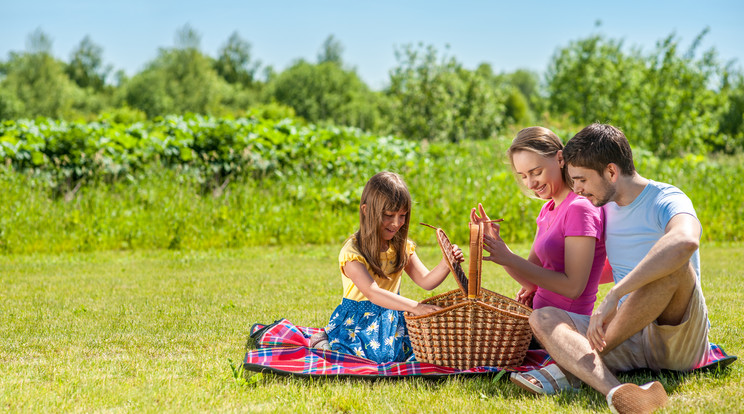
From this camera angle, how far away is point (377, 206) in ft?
13.0

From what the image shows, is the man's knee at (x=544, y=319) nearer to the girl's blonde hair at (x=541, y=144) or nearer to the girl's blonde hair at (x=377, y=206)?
the girl's blonde hair at (x=541, y=144)

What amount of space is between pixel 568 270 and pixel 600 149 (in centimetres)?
73

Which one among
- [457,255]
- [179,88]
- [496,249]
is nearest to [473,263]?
[496,249]

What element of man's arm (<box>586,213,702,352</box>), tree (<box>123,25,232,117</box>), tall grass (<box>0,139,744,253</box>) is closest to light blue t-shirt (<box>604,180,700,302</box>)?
man's arm (<box>586,213,702,352</box>)

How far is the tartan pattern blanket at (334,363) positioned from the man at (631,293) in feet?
1.22

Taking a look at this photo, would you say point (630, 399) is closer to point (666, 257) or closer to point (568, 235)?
point (666, 257)

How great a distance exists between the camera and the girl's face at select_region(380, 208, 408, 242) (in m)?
3.99

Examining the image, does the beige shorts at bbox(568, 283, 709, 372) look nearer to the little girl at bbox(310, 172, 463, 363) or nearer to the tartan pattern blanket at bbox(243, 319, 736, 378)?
the tartan pattern blanket at bbox(243, 319, 736, 378)

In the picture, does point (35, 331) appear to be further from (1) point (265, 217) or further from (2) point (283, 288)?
(1) point (265, 217)

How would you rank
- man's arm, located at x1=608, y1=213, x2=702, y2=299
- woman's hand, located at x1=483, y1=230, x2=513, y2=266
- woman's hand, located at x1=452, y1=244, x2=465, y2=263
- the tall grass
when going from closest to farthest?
1. man's arm, located at x1=608, y1=213, x2=702, y2=299
2. woman's hand, located at x1=483, y1=230, x2=513, y2=266
3. woman's hand, located at x1=452, y1=244, x2=465, y2=263
4. the tall grass

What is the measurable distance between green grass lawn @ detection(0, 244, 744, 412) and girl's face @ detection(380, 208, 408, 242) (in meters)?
0.92

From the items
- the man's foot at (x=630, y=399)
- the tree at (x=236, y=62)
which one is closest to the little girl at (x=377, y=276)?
the man's foot at (x=630, y=399)

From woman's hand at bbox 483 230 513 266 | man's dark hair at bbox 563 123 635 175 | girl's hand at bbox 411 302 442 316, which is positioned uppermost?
man's dark hair at bbox 563 123 635 175

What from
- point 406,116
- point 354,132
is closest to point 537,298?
point 354,132
